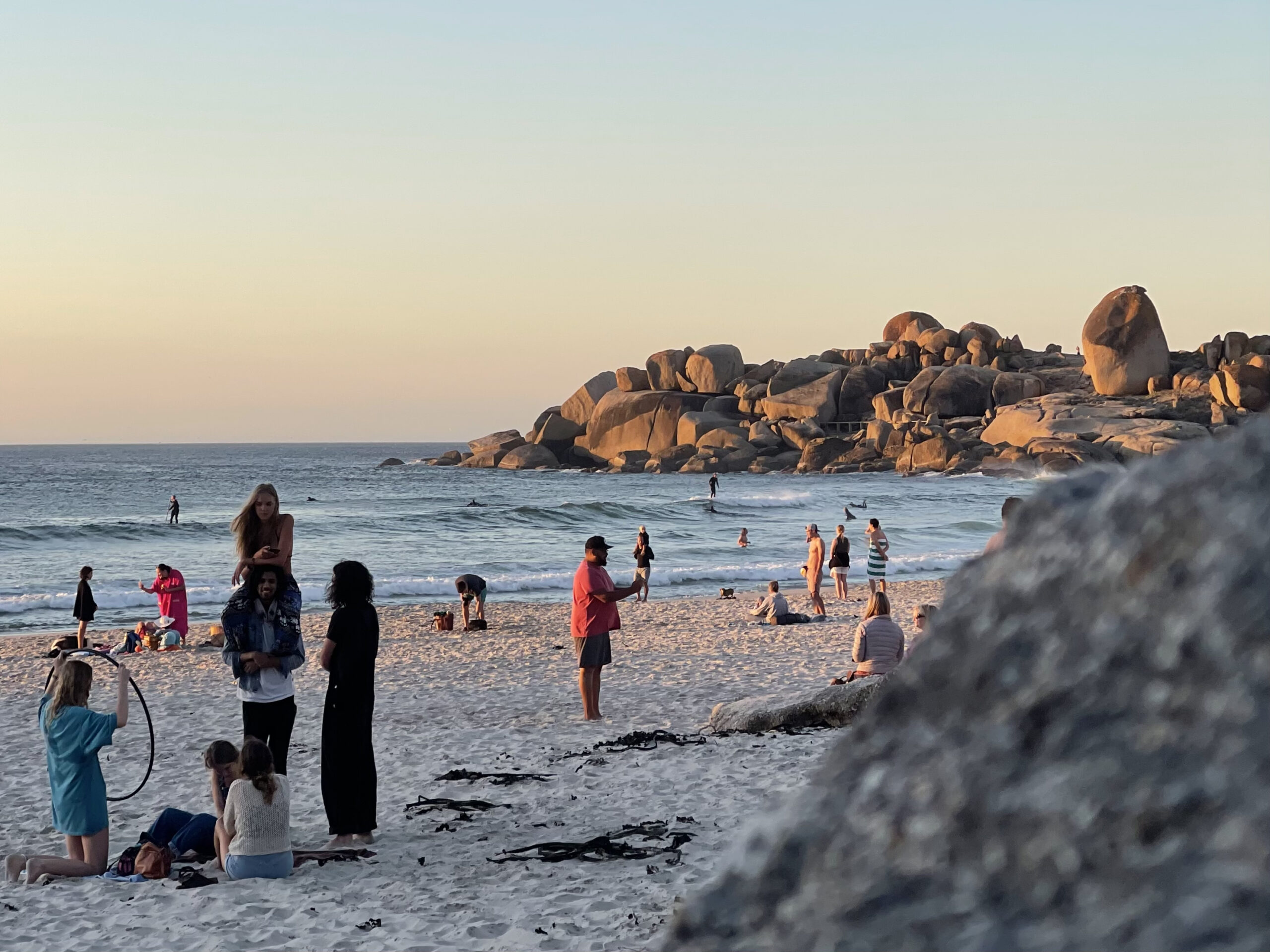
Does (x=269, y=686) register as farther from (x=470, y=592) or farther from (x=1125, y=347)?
(x=1125, y=347)

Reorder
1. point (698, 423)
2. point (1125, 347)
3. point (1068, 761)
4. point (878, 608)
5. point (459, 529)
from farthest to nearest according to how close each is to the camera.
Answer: point (698, 423) < point (1125, 347) < point (459, 529) < point (878, 608) < point (1068, 761)

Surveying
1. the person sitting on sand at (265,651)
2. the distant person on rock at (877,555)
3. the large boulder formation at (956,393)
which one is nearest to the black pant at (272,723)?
the person sitting on sand at (265,651)

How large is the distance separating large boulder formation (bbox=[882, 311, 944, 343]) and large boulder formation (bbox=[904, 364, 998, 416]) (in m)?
13.6

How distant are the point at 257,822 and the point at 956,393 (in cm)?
7325

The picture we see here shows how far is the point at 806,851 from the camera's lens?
2.57ft

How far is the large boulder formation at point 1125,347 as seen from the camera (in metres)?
67.1

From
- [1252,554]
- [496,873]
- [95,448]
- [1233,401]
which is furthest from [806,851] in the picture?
[95,448]

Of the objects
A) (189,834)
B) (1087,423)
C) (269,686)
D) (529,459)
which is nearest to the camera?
(189,834)

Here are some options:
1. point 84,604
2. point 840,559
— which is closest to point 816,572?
point 840,559

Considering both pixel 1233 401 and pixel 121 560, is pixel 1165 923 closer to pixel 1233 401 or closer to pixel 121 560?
pixel 121 560

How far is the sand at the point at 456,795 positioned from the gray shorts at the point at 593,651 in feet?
1.79

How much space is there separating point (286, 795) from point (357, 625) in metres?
0.91

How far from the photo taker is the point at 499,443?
3760 inches

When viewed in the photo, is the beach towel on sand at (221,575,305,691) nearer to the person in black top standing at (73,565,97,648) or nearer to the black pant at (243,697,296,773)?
the black pant at (243,697,296,773)
